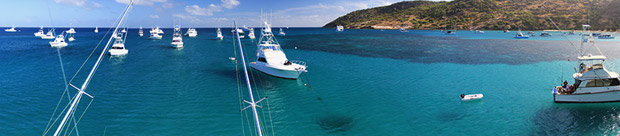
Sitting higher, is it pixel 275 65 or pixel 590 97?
pixel 275 65

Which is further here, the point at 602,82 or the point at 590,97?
the point at 590,97

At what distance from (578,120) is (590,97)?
6.17 meters

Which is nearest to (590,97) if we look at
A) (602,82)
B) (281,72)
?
(602,82)

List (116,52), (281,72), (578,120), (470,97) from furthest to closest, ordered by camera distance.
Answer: (116,52) < (281,72) < (470,97) < (578,120)

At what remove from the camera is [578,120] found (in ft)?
78.4

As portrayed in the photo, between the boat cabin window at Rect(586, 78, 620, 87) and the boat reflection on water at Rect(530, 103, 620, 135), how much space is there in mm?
1959

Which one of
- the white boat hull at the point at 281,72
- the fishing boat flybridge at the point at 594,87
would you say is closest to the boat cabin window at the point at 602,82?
the fishing boat flybridge at the point at 594,87

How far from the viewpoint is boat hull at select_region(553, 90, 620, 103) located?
27.1 m

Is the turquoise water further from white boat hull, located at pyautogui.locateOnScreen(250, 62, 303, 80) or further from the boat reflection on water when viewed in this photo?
white boat hull, located at pyautogui.locateOnScreen(250, 62, 303, 80)

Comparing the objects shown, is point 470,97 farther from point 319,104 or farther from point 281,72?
point 281,72

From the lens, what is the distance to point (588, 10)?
166250 millimetres

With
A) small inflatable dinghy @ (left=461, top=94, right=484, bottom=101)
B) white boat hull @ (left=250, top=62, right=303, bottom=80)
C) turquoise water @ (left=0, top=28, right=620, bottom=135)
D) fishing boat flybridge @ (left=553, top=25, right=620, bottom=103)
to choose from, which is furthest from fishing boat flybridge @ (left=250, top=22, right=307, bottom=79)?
fishing boat flybridge @ (left=553, top=25, right=620, bottom=103)

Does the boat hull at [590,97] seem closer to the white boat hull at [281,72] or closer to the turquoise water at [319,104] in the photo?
the turquoise water at [319,104]

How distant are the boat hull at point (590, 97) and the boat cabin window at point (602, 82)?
794 mm
